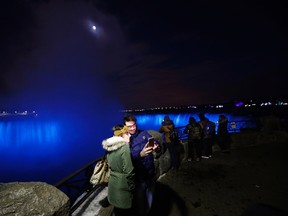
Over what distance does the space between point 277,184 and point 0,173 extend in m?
42.0

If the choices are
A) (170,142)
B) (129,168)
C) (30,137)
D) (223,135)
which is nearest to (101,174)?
(129,168)

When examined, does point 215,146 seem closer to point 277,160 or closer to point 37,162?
point 277,160

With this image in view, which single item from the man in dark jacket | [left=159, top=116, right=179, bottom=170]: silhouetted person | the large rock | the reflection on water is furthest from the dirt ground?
the reflection on water

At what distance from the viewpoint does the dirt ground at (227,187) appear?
491cm

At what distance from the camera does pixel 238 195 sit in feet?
18.1

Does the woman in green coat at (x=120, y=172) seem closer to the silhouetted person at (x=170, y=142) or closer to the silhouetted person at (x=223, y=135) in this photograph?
the silhouetted person at (x=170, y=142)

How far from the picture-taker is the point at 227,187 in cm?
604

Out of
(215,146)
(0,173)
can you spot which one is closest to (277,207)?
(215,146)

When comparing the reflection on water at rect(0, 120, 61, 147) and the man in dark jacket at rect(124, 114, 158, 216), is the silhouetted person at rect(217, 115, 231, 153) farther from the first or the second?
the reflection on water at rect(0, 120, 61, 147)

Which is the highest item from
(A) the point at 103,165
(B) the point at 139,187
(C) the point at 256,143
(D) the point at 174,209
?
(A) the point at 103,165

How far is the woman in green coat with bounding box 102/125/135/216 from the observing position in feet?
9.04

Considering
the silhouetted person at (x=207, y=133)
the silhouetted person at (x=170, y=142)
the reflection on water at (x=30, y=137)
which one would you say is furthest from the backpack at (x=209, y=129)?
the reflection on water at (x=30, y=137)

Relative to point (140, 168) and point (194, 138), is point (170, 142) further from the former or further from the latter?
point (140, 168)

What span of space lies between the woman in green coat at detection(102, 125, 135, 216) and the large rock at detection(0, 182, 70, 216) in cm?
70
